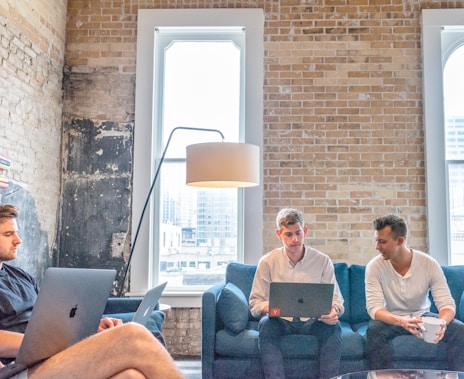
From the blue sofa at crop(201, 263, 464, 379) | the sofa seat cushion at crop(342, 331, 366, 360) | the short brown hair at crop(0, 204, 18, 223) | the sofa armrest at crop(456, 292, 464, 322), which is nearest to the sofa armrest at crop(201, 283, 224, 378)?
the blue sofa at crop(201, 263, 464, 379)

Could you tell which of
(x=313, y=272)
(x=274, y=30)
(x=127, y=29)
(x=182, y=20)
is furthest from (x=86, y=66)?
(x=313, y=272)

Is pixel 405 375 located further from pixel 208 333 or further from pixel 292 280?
pixel 208 333

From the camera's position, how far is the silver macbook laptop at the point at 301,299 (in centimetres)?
280

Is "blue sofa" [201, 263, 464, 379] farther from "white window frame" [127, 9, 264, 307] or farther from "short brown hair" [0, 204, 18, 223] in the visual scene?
"short brown hair" [0, 204, 18, 223]

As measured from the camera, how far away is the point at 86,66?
4516 millimetres

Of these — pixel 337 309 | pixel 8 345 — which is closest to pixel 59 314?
pixel 8 345

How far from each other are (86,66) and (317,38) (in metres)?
2.19

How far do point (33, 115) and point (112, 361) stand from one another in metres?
2.72

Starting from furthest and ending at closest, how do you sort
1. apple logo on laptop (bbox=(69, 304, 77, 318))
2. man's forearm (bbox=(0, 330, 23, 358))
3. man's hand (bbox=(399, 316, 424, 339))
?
man's hand (bbox=(399, 316, 424, 339)) < man's forearm (bbox=(0, 330, 23, 358)) < apple logo on laptop (bbox=(69, 304, 77, 318))

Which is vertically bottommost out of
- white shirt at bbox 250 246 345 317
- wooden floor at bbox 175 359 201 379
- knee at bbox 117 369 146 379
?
wooden floor at bbox 175 359 201 379

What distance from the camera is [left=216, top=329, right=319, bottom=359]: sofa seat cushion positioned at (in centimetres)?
303

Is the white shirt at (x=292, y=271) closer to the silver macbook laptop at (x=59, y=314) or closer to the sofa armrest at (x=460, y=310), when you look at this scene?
the sofa armrest at (x=460, y=310)

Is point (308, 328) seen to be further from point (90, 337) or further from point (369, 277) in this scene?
point (90, 337)

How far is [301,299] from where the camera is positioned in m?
2.81
